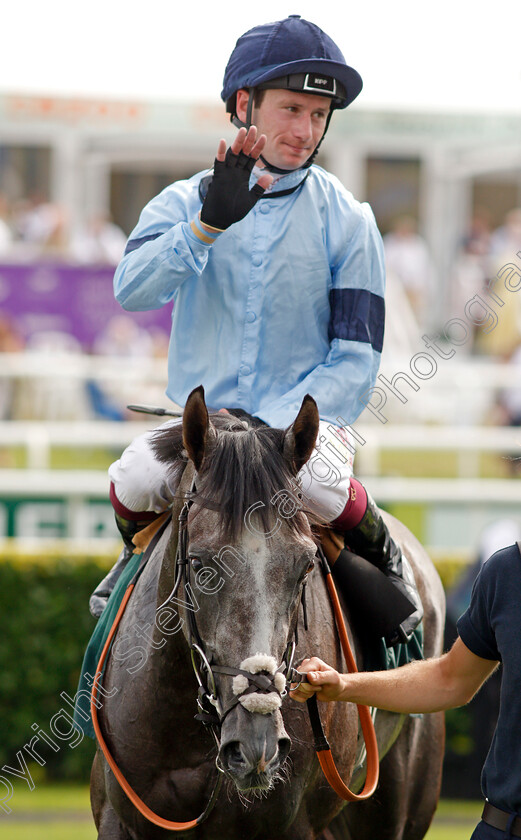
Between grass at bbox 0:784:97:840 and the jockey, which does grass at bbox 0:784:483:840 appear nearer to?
grass at bbox 0:784:97:840

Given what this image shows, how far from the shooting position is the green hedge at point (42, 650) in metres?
6.73

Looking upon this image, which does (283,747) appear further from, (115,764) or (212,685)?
(115,764)

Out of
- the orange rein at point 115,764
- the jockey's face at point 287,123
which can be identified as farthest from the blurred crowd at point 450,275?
the orange rein at point 115,764

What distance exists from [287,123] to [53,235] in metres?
8.36

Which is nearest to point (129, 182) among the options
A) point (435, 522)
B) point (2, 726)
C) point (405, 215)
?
point (405, 215)

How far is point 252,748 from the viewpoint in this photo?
93.2 inches

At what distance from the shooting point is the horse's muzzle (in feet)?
7.76

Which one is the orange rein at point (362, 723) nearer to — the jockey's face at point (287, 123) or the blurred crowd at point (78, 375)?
the jockey's face at point (287, 123)

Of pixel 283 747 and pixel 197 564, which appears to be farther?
pixel 197 564

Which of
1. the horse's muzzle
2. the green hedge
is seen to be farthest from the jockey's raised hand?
the green hedge

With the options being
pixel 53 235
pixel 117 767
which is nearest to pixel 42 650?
pixel 117 767

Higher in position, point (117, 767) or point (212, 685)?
point (212, 685)

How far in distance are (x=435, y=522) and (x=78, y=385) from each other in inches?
148

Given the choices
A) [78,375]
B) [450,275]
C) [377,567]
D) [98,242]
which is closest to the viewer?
[377,567]
